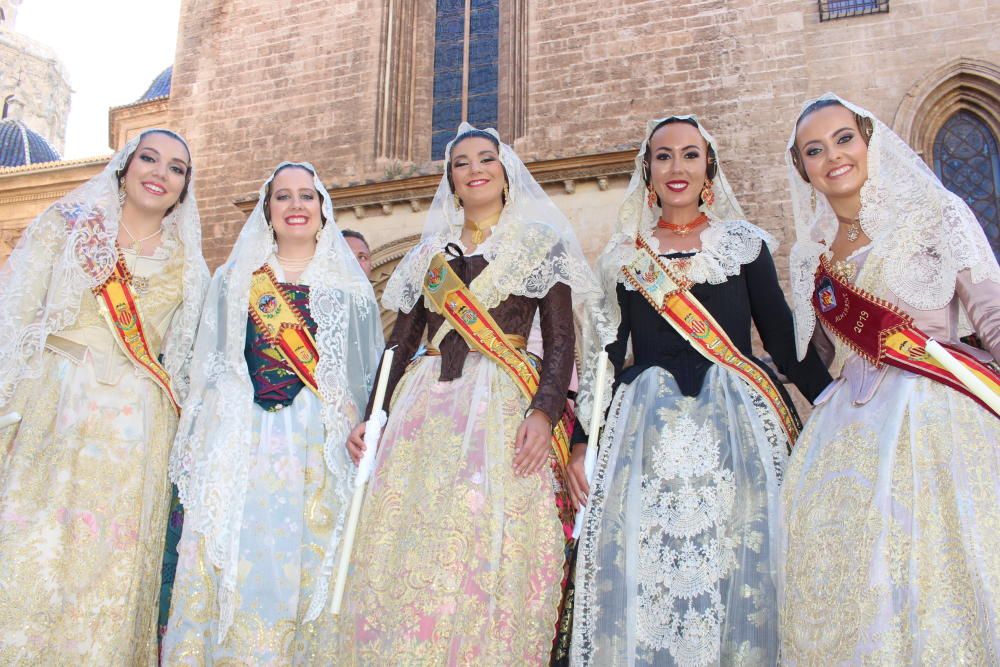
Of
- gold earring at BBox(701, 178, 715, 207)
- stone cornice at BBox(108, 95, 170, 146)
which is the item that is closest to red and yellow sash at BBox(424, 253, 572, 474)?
gold earring at BBox(701, 178, 715, 207)

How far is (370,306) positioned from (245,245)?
585 mm

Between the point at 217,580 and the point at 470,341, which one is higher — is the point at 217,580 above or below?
below

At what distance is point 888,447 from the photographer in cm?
225

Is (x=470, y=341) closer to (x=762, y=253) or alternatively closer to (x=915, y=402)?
(x=762, y=253)

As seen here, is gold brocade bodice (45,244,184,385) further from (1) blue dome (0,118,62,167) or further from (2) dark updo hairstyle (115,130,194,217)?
(1) blue dome (0,118,62,167)

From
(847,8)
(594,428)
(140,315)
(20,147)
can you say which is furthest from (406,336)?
(20,147)

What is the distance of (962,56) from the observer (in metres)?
8.84

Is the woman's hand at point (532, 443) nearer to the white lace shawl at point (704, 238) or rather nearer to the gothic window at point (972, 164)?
the white lace shawl at point (704, 238)

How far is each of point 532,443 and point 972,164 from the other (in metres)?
8.05

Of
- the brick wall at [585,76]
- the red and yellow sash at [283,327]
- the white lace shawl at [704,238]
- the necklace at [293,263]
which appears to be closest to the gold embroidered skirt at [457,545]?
the red and yellow sash at [283,327]

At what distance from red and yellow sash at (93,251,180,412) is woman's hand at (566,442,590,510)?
5.40ft

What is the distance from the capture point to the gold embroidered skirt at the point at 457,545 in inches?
99.0

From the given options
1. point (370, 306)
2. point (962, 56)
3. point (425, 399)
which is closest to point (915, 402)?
point (425, 399)

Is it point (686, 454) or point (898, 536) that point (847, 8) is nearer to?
point (686, 454)
